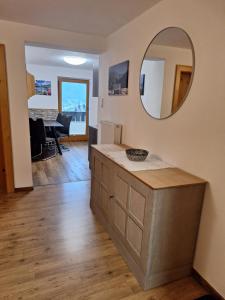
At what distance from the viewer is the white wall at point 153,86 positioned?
196cm

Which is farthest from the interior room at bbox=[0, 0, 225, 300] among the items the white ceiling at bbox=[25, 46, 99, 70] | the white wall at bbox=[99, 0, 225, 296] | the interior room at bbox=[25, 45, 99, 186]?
the interior room at bbox=[25, 45, 99, 186]

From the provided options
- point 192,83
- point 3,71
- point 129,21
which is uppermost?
point 129,21

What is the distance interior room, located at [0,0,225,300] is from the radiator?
15mm

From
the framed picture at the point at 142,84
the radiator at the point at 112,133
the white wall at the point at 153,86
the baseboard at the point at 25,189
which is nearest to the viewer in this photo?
the white wall at the point at 153,86

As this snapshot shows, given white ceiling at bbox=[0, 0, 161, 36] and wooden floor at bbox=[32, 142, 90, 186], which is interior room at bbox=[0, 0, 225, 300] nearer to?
white ceiling at bbox=[0, 0, 161, 36]

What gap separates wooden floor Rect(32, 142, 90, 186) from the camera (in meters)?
3.51

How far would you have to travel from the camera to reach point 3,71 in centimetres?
264

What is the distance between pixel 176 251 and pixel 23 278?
1160mm

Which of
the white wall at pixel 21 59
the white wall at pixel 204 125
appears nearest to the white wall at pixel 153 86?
the white wall at pixel 204 125

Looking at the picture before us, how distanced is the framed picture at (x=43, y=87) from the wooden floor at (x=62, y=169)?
2.19 metres

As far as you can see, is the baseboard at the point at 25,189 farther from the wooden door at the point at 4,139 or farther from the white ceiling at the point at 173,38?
the white ceiling at the point at 173,38

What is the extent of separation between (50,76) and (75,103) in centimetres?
108

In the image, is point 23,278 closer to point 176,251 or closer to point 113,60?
point 176,251

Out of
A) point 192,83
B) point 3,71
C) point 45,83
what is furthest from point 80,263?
point 45,83
